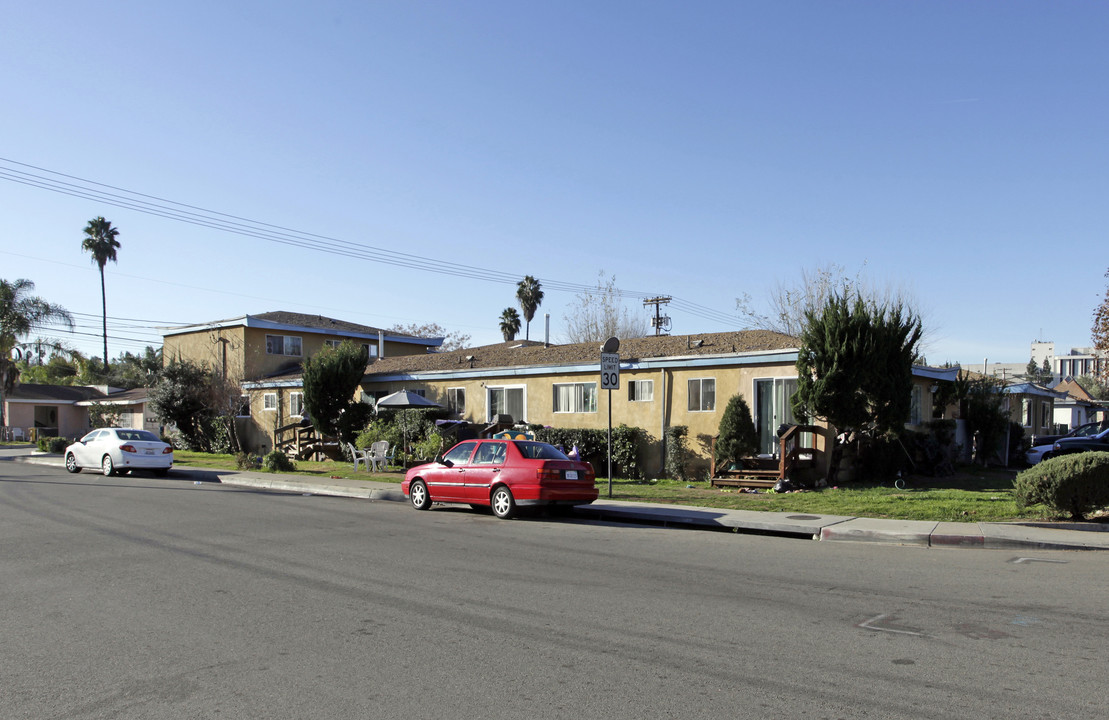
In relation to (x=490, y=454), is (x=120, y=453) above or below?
below

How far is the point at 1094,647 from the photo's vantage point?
6.28 metres

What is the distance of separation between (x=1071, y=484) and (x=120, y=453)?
23611 millimetres

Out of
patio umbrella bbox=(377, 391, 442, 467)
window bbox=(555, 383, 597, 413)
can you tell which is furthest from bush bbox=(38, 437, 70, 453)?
window bbox=(555, 383, 597, 413)

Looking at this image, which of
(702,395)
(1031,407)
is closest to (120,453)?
(702,395)

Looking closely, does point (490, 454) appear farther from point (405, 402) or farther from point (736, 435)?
point (405, 402)

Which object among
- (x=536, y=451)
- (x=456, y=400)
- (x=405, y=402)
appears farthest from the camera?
(x=456, y=400)

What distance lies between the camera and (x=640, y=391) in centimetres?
2230

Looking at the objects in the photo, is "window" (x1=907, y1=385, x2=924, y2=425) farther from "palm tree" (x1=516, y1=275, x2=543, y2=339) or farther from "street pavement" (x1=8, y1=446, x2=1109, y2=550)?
"palm tree" (x1=516, y1=275, x2=543, y2=339)

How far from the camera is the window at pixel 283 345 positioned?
36.9 meters

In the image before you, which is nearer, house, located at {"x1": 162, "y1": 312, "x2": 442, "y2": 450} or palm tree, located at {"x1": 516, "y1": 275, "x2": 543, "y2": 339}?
house, located at {"x1": 162, "y1": 312, "x2": 442, "y2": 450}

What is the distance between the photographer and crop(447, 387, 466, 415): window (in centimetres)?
2700

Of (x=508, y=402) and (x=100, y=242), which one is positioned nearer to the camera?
(x=508, y=402)

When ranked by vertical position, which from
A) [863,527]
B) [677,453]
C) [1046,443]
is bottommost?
[863,527]

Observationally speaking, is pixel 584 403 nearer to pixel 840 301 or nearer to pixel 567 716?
pixel 840 301
